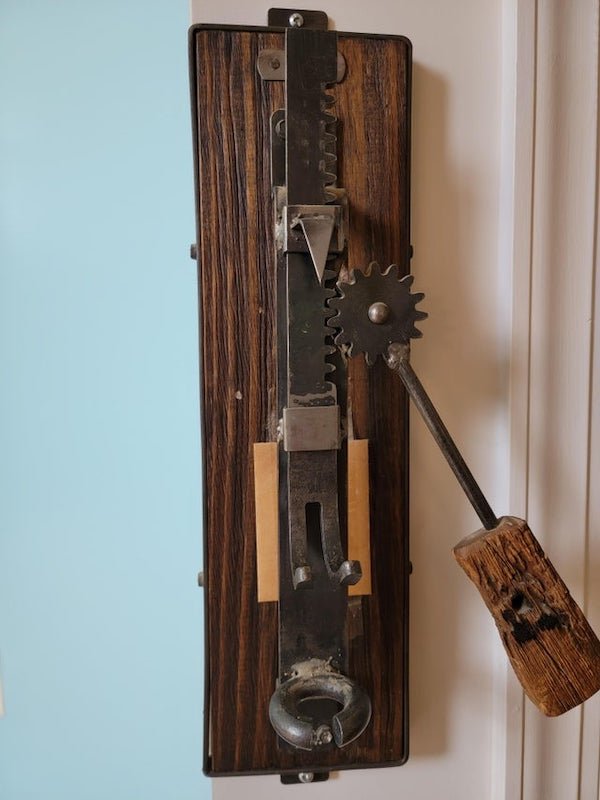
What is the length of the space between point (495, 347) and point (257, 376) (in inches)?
7.4

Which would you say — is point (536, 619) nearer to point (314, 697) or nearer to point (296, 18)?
point (314, 697)

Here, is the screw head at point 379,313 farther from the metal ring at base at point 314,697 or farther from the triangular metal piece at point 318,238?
the metal ring at base at point 314,697

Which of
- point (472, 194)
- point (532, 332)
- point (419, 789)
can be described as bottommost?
Result: point (419, 789)

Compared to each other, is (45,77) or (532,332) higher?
(45,77)

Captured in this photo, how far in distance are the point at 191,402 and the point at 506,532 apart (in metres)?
0.27

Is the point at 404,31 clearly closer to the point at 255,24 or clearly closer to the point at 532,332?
the point at 255,24

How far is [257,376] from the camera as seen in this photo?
38 centimetres

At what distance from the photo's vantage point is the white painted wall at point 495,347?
1.26 ft

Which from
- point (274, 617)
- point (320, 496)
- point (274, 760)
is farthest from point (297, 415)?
point (274, 760)

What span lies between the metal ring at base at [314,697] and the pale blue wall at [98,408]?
142 millimetres

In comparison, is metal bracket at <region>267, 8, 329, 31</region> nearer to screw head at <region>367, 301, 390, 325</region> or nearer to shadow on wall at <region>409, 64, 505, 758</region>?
shadow on wall at <region>409, 64, 505, 758</region>

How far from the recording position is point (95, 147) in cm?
42

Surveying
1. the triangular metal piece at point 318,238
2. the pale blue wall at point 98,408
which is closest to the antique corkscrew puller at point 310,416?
the triangular metal piece at point 318,238

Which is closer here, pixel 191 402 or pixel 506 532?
pixel 506 532
